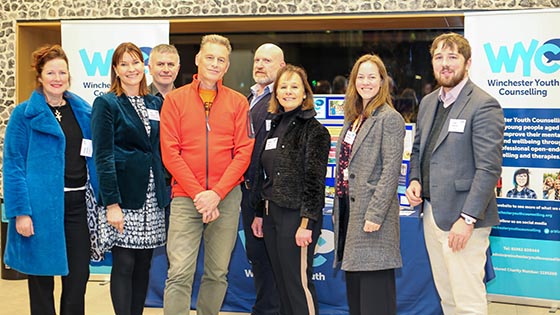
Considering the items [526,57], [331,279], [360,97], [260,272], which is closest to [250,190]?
[260,272]

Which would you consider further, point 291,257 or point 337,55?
point 337,55

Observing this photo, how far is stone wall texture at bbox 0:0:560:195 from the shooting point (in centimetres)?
537

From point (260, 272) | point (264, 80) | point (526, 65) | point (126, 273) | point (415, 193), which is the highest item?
point (526, 65)

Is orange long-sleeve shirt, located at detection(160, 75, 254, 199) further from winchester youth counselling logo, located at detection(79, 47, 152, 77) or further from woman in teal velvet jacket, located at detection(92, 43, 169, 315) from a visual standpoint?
winchester youth counselling logo, located at detection(79, 47, 152, 77)

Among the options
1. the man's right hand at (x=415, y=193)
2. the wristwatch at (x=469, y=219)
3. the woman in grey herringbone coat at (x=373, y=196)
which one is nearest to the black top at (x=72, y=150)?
the woman in grey herringbone coat at (x=373, y=196)

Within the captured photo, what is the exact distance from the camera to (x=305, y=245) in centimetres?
332

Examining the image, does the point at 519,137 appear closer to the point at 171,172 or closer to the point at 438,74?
the point at 438,74

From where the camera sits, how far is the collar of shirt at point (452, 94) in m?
3.14

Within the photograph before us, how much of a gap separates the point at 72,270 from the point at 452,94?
218cm

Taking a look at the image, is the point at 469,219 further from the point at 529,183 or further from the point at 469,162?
the point at 529,183

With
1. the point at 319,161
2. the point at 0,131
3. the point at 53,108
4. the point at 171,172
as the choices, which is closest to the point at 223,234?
the point at 171,172

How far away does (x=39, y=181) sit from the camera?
332cm

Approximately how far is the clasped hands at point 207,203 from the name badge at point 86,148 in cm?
63

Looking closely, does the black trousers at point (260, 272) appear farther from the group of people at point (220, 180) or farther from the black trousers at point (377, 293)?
the black trousers at point (377, 293)
